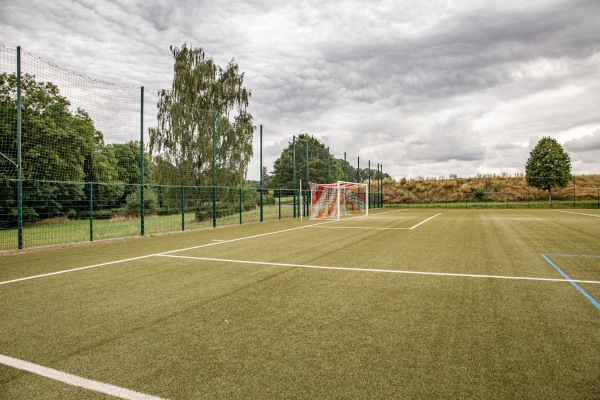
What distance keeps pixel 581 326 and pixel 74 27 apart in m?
15.1

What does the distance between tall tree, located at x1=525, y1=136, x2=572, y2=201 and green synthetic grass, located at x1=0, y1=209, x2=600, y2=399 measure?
39792 mm

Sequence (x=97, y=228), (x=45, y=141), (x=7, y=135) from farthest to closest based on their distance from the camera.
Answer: (x=97, y=228) < (x=45, y=141) < (x=7, y=135)

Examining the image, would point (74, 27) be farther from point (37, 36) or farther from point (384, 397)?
point (384, 397)

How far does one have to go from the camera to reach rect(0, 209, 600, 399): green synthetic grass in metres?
2.28

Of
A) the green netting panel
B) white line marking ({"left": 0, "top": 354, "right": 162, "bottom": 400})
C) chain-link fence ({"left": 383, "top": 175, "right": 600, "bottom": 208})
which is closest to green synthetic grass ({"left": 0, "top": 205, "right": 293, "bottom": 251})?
the green netting panel

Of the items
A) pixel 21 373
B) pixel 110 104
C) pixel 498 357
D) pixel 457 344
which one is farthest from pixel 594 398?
pixel 110 104

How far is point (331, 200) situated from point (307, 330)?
947 inches

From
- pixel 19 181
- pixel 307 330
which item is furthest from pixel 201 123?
pixel 307 330

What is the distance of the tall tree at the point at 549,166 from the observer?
1537 inches

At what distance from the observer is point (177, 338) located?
305 cm

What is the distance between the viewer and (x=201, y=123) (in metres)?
20.9

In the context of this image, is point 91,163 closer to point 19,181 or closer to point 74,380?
point 19,181

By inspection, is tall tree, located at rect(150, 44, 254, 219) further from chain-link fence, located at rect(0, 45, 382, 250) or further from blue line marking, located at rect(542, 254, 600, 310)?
blue line marking, located at rect(542, 254, 600, 310)

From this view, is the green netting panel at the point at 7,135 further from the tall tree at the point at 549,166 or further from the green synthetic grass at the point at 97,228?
the tall tree at the point at 549,166
